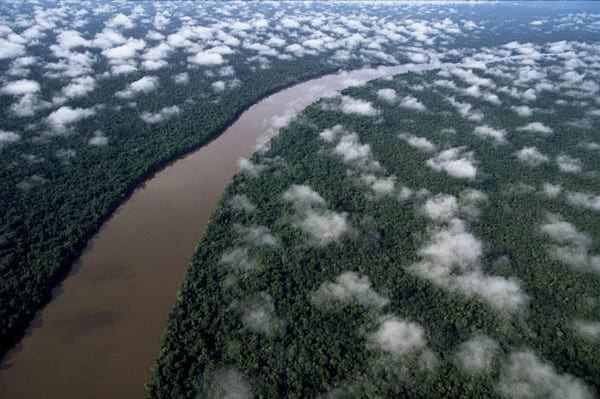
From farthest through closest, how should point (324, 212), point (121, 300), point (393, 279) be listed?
point (324, 212)
point (393, 279)
point (121, 300)

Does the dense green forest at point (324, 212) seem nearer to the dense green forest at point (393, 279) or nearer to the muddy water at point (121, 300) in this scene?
the dense green forest at point (393, 279)

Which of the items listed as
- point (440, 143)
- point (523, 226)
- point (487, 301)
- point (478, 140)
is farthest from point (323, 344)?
point (478, 140)

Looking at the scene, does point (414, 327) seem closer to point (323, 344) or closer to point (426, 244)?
point (323, 344)

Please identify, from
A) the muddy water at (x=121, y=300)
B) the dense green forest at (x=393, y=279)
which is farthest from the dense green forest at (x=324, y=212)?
the muddy water at (x=121, y=300)

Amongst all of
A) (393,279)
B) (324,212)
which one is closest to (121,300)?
(324,212)

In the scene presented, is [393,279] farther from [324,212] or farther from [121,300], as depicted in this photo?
[121,300]

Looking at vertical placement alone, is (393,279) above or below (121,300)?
above
